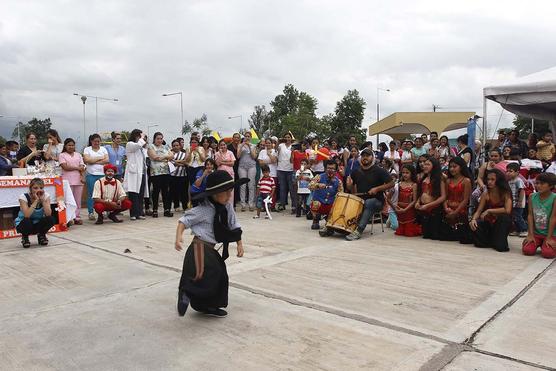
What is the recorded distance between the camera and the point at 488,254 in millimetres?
5914

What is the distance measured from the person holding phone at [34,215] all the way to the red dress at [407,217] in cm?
559

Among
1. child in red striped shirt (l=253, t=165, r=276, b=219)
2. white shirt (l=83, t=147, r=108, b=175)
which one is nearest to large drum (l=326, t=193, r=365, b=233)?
child in red striped shirt (l=253, t=165, r=276, b=219)

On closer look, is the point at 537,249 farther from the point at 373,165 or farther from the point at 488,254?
the point at 373,165

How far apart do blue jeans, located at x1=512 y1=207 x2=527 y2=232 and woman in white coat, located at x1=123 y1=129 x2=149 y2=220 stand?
283 inches

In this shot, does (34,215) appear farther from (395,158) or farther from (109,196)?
(395,158)

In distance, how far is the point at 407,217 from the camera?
24.1 feet

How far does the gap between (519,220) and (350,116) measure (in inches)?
Answer: 1958

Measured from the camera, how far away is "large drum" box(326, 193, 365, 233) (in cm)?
708

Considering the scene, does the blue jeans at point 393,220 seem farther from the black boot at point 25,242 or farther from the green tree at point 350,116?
the green tree at point 350,116

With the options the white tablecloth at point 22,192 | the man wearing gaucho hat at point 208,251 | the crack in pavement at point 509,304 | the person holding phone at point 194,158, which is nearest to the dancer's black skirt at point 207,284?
the man wearing gaucho hat at point 208,251

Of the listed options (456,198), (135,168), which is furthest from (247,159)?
(456,198)

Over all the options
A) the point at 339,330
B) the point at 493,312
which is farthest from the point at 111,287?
the point at 493,312

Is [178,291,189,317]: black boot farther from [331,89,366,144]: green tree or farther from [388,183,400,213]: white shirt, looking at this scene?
[331,89,366,144]: green tree

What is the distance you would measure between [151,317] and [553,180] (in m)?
5.30
